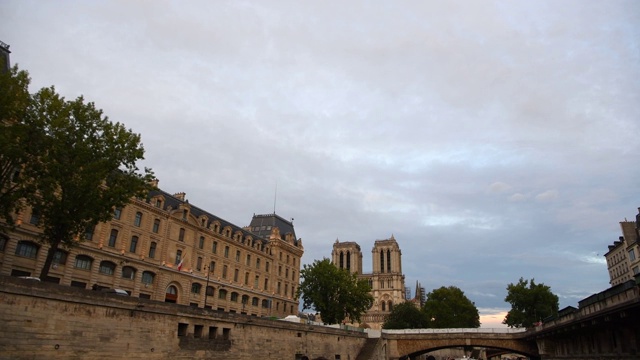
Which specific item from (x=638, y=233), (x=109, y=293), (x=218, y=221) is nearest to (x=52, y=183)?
(x=109, y=293)

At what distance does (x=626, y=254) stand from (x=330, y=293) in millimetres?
49931

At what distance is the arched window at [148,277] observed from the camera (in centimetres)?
5097

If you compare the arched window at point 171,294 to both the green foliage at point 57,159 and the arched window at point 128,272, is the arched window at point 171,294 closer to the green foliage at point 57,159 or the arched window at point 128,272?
the arched window at point 128,272

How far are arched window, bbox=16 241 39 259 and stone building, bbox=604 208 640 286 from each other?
247 feet

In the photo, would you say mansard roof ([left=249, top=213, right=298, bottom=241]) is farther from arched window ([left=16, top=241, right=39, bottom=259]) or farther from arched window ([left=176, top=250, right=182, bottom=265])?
arched window ([left=16, top=241, right=39, bottom=259])

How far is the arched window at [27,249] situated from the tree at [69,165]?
40.3 feet

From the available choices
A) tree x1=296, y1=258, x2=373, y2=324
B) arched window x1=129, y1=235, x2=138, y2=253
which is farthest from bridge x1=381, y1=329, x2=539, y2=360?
arched window x1=129, y1=235, x2=138, y2=253

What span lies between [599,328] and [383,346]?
113 feet

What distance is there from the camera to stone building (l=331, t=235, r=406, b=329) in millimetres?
150750

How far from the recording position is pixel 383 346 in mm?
62562

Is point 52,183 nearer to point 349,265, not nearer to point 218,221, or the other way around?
point 218,221

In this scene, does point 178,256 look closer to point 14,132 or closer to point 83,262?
point 83,262

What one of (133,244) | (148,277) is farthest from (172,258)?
(133,244)

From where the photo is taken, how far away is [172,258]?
182ft
